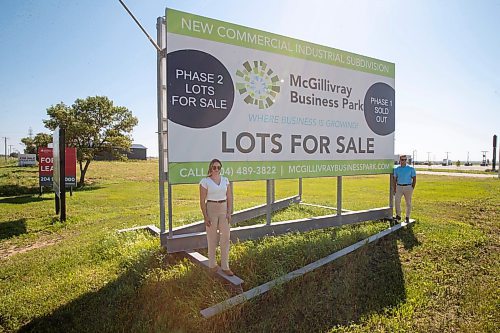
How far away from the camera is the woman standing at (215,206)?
4902 mm

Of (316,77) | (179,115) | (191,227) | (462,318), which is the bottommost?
(462,318)

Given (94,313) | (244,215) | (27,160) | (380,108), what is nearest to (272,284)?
(94,313)

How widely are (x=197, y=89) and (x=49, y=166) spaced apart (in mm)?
13236

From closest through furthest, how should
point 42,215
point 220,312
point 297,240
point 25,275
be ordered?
point 220,312, point 25,275, point 297,240, point 42,215

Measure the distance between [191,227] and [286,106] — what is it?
141 inches

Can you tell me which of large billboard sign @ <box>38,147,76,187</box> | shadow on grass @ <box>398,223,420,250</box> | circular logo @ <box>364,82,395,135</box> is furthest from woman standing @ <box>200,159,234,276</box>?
large billboard sign @ <box>38,147,76,187</box>

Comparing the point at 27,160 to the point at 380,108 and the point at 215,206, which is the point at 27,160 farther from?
the point at 215,206

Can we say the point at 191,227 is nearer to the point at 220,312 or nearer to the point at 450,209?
the point at 220,312

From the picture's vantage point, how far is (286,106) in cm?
732

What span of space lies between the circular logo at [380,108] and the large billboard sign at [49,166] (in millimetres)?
13356

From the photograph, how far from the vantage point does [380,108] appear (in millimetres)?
A: 9242

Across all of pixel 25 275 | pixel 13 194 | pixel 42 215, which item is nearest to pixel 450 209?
pixel 25 275

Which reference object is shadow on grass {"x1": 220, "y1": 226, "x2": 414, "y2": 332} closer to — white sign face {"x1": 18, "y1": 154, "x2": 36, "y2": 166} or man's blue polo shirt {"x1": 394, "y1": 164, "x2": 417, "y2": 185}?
man's blue polo shirt {"x1": 394, "y1": 164, "x2": 417, "y2": 185}

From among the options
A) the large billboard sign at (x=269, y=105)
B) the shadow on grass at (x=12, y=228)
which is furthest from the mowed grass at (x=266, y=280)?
the large billboard sign at (x=269, y=105)
